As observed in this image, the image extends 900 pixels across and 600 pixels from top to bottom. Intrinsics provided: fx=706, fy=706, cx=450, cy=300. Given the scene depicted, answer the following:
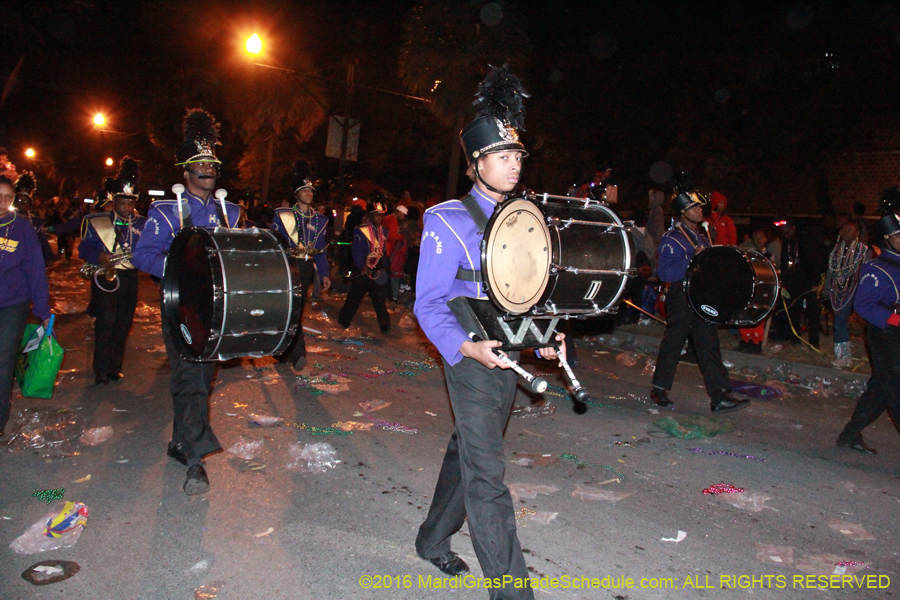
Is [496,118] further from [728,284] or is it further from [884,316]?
→ [728,284]

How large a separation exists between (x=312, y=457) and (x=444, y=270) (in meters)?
2.65

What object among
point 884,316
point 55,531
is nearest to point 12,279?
point 55,531

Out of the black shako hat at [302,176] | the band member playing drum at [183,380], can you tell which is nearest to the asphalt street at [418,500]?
the band member playing drum at [183,380]

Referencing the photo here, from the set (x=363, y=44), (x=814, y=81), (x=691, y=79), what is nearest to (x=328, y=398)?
(x=691, y=79)

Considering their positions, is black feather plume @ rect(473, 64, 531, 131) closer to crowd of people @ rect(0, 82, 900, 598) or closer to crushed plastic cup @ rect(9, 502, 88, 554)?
crowd of people @ rect(0, 82, 900, 598)

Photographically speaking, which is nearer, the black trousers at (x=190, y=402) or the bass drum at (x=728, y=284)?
the black trousers at (x=190, y=402)

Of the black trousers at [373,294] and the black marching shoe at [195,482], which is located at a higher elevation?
the black trousers at [373,294]

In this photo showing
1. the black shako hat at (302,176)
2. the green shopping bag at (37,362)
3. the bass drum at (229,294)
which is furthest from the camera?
the black shako hat at (302,176)

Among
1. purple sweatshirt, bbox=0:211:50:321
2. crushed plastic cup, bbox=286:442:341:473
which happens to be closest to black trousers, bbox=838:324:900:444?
crushed plastic cup, bbox=286:442:341:473

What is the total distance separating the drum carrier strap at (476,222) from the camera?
3.10 meters

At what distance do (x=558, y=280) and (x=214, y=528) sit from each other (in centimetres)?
246

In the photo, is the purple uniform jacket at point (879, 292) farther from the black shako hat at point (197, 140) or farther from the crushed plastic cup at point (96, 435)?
the crushed plastic cup at point (96, 435)

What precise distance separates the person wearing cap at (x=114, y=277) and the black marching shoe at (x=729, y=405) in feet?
19.2

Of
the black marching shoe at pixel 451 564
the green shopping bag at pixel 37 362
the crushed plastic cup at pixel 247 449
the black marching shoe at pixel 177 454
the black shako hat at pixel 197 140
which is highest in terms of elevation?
the black shako hat at pixel 197 140
